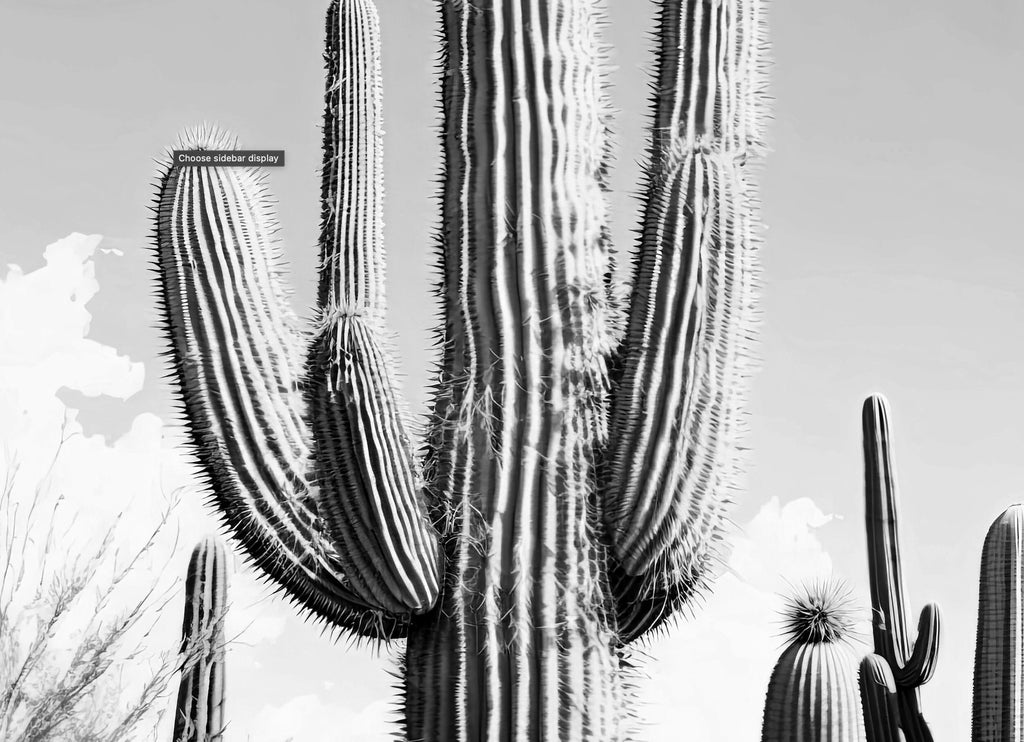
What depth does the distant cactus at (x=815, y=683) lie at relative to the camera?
454cm

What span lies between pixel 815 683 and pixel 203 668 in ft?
10.7

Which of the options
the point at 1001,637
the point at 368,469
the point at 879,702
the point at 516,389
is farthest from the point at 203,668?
the point at 1001,637

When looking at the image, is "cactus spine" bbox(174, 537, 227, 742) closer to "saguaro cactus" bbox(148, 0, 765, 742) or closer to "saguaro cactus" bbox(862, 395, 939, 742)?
"saguaro cactus" bbox(148, 0, 765, 742)

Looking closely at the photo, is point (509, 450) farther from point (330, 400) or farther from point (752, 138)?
point (752, 138)

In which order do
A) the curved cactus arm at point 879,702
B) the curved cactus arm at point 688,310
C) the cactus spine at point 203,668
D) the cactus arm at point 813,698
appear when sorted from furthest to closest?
the curved cactus arm at point 879,702 < the cactus spine at point 203,668 < the cactus arm at point 813,698 < the curved cactus arm at point 688,310

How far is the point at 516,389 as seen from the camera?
3033 mm

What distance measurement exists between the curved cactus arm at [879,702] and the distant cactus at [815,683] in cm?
220

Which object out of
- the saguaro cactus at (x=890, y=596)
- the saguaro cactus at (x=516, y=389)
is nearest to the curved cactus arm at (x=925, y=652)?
the saguaro cactus at (x=890, y=596)

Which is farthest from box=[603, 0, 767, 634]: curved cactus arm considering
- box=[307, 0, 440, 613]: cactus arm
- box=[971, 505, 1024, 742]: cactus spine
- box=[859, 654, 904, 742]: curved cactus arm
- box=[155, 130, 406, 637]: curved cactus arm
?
box=[971, 505, 1024, 742]: cactus spine

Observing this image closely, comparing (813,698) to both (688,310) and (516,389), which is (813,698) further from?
(516,389)

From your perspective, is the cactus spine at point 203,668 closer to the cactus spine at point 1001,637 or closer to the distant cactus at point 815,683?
the distant cactus at point 815,683

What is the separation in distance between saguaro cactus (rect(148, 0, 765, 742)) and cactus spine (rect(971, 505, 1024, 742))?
14.7ft

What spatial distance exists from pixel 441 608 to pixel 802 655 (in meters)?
2.32

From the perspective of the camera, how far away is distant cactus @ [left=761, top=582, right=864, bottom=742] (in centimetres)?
454
